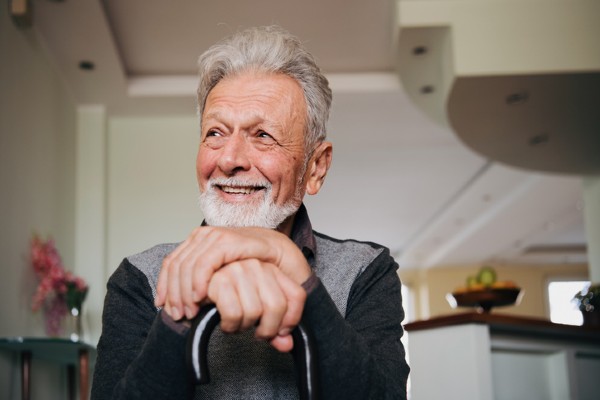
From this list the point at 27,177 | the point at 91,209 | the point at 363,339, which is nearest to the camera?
the point at 363,339

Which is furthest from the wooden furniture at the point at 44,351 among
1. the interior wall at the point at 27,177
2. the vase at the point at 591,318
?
Result: the vase at the point at 591,318

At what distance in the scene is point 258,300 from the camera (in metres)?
0.60

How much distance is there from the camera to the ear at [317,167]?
3.86 ft

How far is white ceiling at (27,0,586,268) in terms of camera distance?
14.7ft

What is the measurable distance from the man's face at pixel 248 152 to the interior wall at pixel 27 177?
2918 millimetres

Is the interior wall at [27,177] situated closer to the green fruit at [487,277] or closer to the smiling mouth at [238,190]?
the green fruit at [487,277]

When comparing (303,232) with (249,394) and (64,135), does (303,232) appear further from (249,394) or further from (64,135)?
(64,135)

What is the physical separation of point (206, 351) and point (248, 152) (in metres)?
0.47

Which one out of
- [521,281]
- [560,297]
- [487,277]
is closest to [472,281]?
[487,277]

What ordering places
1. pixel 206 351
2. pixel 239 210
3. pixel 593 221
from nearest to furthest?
pixel 206 351 → pixel 239 210 → pixel 593 221

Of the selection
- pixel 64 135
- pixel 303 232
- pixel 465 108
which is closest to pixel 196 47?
pixel 64 135

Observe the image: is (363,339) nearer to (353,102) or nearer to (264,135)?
(264,135)

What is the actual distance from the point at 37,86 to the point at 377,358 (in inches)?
157

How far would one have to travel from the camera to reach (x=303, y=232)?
1120 mm
